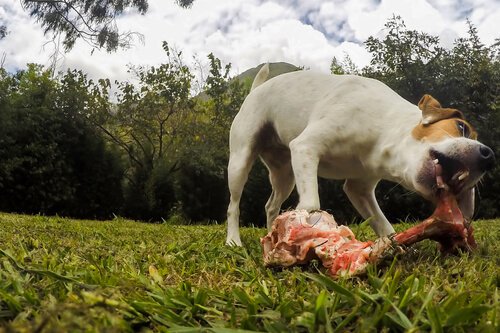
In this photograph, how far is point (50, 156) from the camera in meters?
13.0

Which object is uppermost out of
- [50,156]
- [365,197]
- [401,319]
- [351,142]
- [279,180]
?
[50,156]

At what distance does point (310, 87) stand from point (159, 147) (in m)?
15.5

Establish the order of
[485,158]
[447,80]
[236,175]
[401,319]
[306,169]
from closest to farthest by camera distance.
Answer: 1. [401,319]
2. [485,158]
3. [306,169]
4. [236,175]
5. [447,80]

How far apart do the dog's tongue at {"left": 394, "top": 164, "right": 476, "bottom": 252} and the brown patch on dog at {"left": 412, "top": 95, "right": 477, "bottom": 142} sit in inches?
7.3

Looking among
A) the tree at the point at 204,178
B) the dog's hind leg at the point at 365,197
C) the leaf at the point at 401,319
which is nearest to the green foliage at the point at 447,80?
the tree at the point at 204,178

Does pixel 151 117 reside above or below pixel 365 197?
above

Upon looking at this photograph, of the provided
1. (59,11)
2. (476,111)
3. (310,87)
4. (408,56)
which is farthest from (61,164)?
(310,87)

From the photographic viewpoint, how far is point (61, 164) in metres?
13.2

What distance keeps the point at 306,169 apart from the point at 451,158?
809 millimetres

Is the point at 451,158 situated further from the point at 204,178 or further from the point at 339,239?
the point at 204,178

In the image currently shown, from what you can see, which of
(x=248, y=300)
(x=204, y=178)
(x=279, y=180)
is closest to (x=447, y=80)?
(x=204, y=178)

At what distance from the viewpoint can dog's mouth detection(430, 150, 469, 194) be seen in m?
2.16

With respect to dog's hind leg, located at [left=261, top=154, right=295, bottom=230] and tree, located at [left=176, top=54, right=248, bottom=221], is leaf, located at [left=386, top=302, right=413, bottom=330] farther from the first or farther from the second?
tree, located at [left=176, top=54, right=248, bottom=221]

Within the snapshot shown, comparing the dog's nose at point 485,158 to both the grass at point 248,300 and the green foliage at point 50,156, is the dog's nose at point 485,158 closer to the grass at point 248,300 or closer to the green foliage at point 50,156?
the grass at point 248,300
